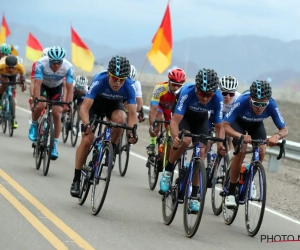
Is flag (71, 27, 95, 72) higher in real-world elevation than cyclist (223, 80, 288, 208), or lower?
higher

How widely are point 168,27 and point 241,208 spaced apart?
14.1m

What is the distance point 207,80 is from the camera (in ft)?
31.9

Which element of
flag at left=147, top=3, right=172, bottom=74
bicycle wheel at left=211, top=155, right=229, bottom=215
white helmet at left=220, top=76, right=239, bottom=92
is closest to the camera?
bicycle wheel at left=211, top=155, right=229, bottom=215

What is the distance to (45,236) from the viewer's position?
846 centimetres

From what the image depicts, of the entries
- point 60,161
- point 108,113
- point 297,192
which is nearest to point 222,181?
point 108,113

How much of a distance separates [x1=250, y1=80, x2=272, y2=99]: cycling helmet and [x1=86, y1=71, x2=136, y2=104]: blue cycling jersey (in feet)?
5.35

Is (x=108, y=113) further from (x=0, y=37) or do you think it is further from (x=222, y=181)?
(x=0, y=37)

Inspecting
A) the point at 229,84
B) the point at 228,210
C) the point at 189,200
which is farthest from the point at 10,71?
the point at 189,200

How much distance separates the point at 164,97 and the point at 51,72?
2160mm

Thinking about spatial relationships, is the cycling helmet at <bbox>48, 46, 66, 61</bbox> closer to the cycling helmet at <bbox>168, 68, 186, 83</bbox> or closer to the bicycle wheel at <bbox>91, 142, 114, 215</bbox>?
the cycling helmet at <bbox>168, 68, 186, 83</bbox>

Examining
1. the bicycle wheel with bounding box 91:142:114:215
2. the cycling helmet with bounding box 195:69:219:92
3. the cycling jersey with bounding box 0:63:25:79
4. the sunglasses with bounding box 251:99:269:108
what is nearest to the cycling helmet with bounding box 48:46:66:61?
the bicycle wheel with bounding box 91:142:114:215

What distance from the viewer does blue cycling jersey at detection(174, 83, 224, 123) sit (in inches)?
399

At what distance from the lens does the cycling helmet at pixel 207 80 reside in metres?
9.70

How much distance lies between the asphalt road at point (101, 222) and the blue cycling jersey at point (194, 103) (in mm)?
1432
